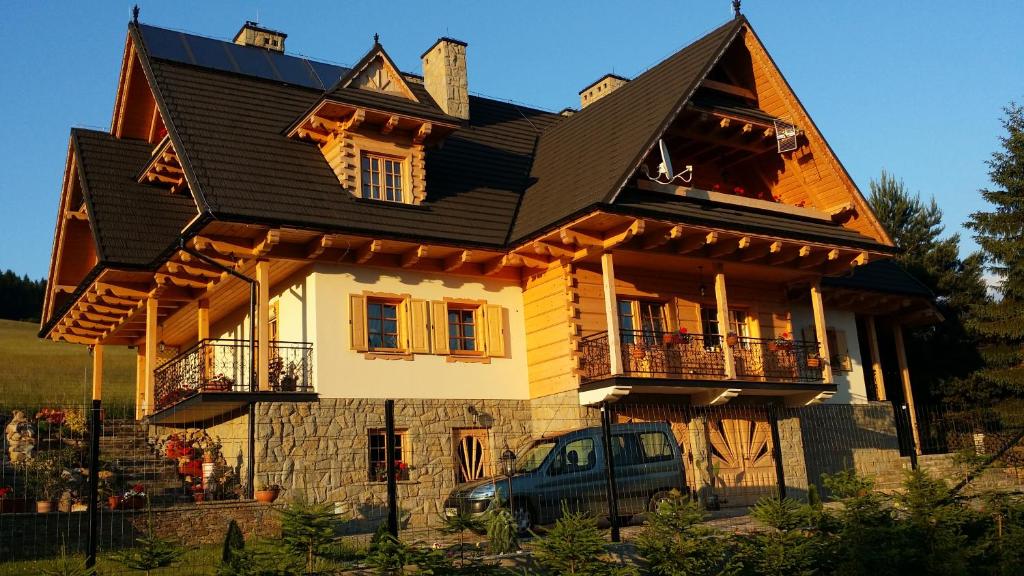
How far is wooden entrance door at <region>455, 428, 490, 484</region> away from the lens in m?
19.5

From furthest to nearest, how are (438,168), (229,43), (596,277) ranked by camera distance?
(229,43) → (438,168) → (596,277)

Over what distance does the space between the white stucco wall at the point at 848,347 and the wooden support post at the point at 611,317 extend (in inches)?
276

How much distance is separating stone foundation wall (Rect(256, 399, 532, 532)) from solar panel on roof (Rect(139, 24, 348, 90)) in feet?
28.9

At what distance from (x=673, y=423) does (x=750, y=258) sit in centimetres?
389

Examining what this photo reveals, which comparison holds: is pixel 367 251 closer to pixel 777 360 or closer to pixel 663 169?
pixel 663 169

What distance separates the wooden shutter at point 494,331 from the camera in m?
20.7

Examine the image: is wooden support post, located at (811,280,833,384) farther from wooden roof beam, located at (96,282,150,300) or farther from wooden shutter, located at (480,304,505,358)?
wooden roof beam, located at (96,282,150,300)

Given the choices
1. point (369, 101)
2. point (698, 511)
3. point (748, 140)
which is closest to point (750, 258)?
point (748, 140)

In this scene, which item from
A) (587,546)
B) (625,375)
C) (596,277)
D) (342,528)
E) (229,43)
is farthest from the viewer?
(229,43)

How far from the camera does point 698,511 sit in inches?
417

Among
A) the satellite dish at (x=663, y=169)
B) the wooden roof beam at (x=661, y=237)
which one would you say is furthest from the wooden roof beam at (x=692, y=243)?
the satellite dish at (x=663, y=169)

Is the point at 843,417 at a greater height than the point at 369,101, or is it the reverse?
the point at 369,101

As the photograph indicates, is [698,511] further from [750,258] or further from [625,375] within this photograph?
[750,258]

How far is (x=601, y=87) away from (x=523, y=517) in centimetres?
1868
